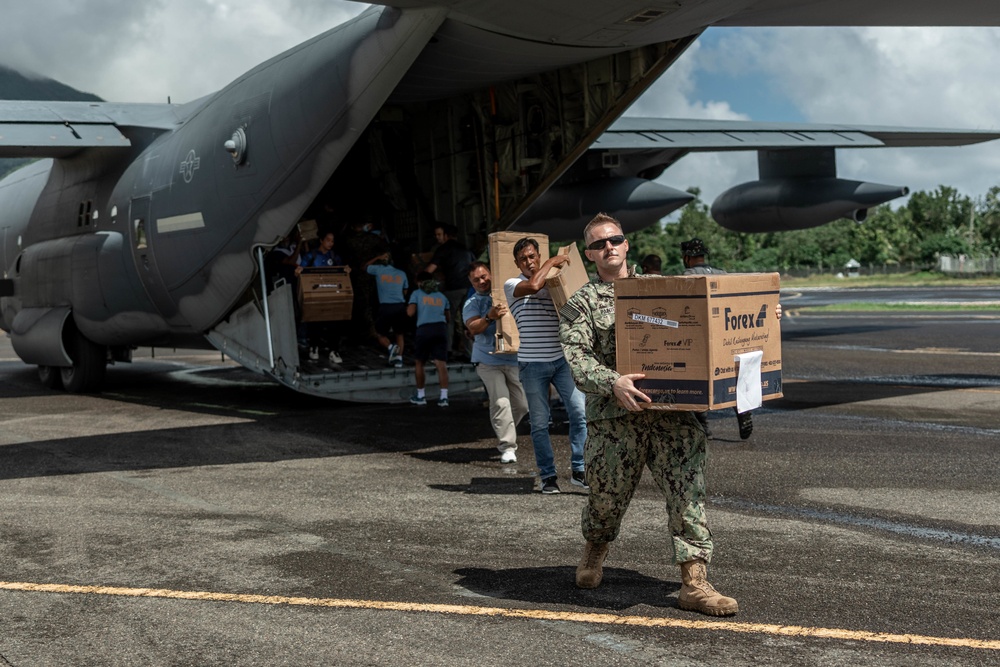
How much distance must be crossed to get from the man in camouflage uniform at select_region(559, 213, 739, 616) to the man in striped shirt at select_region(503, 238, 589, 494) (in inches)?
103

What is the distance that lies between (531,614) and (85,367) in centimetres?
1444

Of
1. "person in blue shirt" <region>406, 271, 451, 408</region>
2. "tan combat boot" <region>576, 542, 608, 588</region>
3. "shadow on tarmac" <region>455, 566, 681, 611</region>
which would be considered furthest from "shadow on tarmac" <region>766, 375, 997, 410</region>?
"tan combat boot" <region>576, 542, 608, 588</region>

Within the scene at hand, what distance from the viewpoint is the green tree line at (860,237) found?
9051 centimetres

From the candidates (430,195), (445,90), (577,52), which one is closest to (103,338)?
(430,195)

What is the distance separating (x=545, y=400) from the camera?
859cm

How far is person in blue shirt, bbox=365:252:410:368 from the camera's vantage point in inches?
576

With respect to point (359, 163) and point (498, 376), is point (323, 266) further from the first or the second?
point (498, 376)

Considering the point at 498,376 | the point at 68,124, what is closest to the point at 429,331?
the point at 498,376

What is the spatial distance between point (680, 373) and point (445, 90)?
31.5ft

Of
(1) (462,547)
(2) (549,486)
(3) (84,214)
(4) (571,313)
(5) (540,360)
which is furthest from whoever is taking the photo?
(3) (84,214)

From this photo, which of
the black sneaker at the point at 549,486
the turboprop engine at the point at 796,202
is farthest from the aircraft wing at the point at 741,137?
the black sneaker at the point at 549,486

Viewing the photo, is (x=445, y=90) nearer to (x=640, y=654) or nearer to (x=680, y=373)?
(x=680, y=373)

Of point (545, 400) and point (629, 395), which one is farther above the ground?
point (629, 395)

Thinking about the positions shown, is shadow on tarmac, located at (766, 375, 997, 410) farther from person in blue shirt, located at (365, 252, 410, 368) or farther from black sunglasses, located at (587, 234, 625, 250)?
black sunglasses, located at (587, 234, 625, 250)
